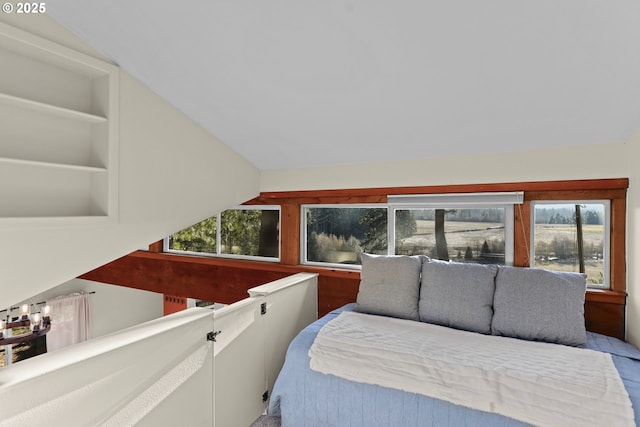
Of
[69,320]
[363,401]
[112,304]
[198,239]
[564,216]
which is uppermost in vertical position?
[564,216]

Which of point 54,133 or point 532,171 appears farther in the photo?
point 532,171

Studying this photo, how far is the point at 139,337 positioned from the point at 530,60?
2.00m

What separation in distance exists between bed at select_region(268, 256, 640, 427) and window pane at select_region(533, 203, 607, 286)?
37 centimetres

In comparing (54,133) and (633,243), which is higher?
(54,133)

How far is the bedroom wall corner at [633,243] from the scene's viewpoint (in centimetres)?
187

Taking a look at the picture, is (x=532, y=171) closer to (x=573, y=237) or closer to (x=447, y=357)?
(x=573, y=237)

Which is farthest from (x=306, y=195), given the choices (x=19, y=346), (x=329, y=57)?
(x=19, y=346)

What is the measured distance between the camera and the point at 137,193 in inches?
86.1

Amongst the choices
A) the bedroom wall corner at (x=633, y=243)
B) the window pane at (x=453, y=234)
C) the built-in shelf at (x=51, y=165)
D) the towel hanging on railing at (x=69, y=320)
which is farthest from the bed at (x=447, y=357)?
the towel hanging on railing at (x=69, y=320)

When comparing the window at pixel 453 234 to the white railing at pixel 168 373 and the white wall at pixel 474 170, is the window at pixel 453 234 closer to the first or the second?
the white wall at pixel 474 170

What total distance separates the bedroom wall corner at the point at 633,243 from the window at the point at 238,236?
2.63 metres

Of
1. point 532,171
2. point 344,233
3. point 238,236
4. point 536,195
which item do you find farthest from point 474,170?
point 238,236

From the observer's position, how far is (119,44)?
6.13 feet

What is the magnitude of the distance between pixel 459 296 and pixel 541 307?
1.43 feet
